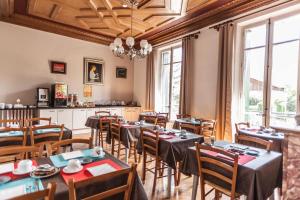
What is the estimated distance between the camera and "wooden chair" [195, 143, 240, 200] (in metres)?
A: 1.82

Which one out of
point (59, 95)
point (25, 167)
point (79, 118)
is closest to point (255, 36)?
point (25, 167)

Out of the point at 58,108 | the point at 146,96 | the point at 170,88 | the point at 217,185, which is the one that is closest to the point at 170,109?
the point at 170,88

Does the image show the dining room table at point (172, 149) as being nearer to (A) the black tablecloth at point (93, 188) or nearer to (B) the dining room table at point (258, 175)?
(B) the dining room table at point (258, 175)

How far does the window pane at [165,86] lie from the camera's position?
6938 mm

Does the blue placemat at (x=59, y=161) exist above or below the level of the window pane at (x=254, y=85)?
below

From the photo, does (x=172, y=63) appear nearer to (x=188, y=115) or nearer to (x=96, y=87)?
(x=188, y=115)

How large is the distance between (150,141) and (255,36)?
138 inches

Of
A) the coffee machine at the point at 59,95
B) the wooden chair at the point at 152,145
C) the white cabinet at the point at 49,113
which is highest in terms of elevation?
the coffee machine at the point at 59,95

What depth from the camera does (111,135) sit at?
13.9 ft

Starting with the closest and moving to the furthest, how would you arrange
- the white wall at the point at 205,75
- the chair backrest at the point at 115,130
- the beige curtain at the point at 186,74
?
the chair backrest at the point at 115,130
the white wall at the point at 205,75
the beige curtain at the point at 186,74

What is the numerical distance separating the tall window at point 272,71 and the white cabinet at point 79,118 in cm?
482

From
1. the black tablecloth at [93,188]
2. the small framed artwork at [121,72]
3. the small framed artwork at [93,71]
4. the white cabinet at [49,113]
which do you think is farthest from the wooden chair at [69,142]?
the small framed artwork at [121,72]

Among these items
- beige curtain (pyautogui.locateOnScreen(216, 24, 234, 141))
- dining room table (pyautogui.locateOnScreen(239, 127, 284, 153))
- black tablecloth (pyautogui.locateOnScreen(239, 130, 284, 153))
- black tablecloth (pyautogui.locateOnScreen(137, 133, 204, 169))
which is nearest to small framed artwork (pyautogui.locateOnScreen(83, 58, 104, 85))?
beige curtain (pyautogui.locateOnScreen(216, 24, 234, 141))

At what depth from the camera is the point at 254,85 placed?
4.50 metres
